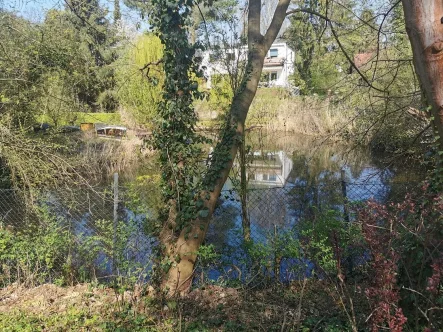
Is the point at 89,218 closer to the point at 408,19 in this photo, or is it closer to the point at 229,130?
the point at 229,130

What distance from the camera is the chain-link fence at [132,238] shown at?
479 cm

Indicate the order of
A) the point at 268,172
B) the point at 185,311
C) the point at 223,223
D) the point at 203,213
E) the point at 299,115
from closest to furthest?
1. the point at 185,311
2. the point at 203,213
3. the point at 223,223
4. the point at 268,172
5. the point at 299,115

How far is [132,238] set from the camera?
5.21 m

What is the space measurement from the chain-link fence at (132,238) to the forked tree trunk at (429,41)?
227 cm

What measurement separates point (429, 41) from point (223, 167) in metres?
2.94

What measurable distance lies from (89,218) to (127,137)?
24.8 feet

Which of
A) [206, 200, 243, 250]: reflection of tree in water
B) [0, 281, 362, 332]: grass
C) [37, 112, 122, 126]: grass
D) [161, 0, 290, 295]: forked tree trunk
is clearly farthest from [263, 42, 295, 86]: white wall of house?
[0, 281, 362, 332]: grass

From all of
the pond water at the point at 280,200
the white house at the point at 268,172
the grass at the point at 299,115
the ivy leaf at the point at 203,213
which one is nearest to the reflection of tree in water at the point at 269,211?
the pond water at the point at 280,200

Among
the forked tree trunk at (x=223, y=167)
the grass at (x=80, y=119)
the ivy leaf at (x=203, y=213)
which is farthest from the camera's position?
the grass at (x=80, y=119)

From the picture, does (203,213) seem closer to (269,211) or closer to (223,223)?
(223,223)

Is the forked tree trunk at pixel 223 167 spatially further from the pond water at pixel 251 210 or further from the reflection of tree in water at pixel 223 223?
the reflection of tree in water at pixel 223 223

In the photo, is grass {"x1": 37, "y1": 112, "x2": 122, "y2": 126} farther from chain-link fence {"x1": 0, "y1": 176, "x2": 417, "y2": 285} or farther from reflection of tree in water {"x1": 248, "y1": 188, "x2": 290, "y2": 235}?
reflection of tree in water {"x1": 248, "y1": 188, "x2": 290, "y2": 235}

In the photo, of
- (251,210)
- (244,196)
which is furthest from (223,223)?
(244,196)

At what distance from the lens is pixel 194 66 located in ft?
16.9
